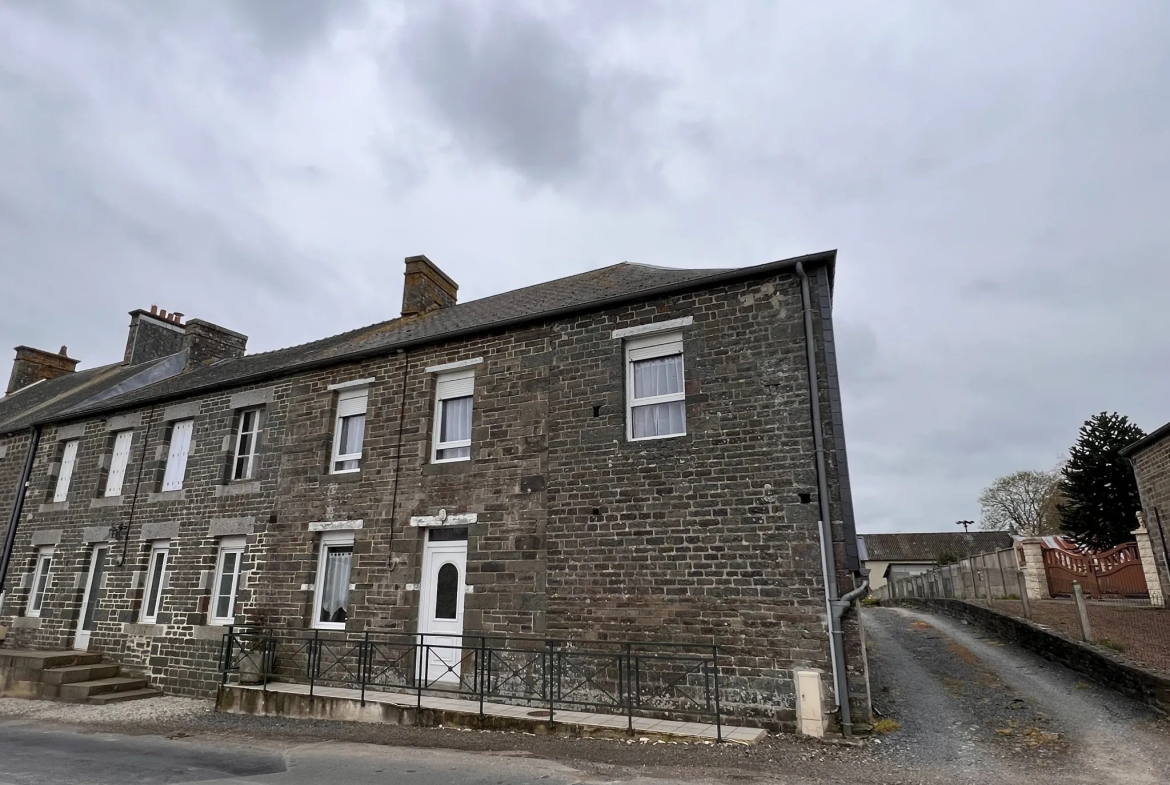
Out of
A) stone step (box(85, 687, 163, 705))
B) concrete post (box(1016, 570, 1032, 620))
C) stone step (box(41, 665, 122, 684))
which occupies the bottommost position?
stone step (box(85, 687, 163, 705))

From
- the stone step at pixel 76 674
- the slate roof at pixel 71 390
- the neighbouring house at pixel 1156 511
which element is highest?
the slate roof at pixel 71 390

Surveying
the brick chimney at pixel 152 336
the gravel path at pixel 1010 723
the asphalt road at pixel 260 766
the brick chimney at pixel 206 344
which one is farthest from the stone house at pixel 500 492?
the brick chimney at pixel 152 336

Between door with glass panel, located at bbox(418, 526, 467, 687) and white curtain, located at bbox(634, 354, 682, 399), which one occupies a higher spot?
white curtain, located at bbox(634, 354, 682, 399)

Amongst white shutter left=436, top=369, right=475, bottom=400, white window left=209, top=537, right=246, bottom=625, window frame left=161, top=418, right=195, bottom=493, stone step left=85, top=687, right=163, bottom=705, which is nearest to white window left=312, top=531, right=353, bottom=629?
white window left=209, top=537, right=246, bottom=625

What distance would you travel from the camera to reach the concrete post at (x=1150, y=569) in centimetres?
1467

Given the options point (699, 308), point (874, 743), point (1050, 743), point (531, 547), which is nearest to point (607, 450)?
point (531, 547)

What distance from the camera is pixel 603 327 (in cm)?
1005

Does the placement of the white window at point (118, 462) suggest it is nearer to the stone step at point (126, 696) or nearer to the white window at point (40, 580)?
the white window at point (40, 580)

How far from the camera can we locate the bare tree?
40.9 meters

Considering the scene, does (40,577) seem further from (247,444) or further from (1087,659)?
(1087,659)

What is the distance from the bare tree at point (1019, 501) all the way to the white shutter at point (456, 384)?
40.6m

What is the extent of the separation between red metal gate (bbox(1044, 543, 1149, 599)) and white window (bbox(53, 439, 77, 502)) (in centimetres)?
2336

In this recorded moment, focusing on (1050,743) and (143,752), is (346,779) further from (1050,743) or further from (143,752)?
(1050,743)

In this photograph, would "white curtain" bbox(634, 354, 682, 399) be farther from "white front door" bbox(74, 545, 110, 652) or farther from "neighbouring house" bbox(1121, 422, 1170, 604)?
"neighbouring house" bbox(1121, 422, 1170, 604)
